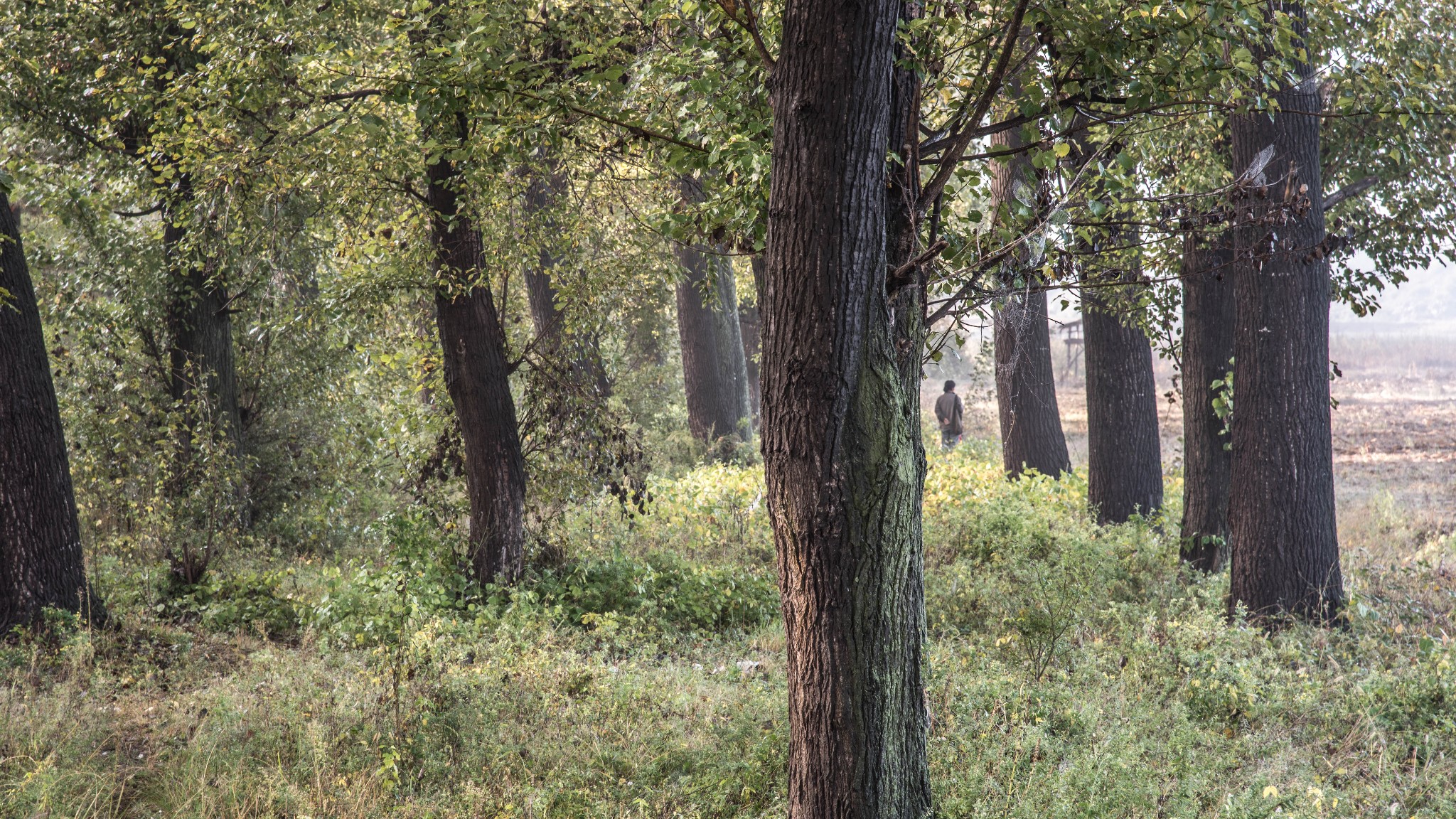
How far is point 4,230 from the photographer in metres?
6.49

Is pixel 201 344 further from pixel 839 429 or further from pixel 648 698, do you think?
pixel 839 429

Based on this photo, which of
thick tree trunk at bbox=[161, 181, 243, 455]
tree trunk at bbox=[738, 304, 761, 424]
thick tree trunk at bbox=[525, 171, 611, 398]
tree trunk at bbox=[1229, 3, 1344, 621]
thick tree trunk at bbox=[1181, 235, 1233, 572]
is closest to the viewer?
tree trunk at bbox=[1229, 3, 1344, 621]

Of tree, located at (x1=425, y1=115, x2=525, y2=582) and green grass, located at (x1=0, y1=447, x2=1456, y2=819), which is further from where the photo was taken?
tree, located at (x1=425, y1=115, x2=525, y2=582)

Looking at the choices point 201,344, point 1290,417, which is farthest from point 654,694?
point 201,344

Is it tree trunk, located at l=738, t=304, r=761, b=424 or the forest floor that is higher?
tree trunk, located at l=738, t=304, r=761, b=424

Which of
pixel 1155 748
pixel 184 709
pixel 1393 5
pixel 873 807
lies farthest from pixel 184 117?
pixel 1393 5

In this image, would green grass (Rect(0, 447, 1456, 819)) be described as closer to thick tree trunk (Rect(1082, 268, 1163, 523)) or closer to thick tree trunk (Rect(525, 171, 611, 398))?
thick tree trunk (Rect(525, 171, 611, 398))

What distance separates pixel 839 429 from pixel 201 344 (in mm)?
9456

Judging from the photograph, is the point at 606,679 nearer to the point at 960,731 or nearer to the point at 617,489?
the point at 960,731

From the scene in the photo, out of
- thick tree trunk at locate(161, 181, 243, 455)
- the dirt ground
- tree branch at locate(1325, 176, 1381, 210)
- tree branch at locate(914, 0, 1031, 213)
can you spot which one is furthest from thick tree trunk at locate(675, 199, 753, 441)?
tree branch at locate(914, 0, 1031, 213)

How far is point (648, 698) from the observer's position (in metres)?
5.68

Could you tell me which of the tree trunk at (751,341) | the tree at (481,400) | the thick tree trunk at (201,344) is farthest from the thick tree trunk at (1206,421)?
the tree trunk at (751,341)

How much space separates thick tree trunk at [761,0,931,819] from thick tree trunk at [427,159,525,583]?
15.6 ft

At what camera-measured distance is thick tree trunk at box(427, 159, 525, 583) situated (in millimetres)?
7922
